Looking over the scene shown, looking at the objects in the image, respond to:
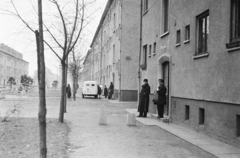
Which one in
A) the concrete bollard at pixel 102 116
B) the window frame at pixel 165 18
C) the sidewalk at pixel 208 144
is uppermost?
the window frame at pixel 165 18

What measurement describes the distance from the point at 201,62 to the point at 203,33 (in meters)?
1.05

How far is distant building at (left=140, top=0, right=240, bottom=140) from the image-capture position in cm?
780

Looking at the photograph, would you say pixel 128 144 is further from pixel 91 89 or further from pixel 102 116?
pixel 91 89

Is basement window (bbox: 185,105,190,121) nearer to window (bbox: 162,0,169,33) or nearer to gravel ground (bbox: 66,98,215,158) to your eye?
gravel ground (bbox: 66,98,215,158)

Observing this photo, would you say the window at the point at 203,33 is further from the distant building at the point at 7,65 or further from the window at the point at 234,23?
the distant building at the point at 7,65

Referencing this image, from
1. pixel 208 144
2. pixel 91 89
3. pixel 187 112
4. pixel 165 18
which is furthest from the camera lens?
pixel 91 89

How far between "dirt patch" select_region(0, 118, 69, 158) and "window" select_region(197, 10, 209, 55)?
5210 millimetres

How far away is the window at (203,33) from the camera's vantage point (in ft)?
31.8

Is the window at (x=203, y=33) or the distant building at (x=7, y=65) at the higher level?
the distant building at (x=7, y=65)

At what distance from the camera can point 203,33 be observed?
998 centimetres

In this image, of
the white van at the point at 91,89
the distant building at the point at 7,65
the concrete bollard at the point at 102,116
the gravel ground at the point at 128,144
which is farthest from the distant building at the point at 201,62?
the distant building at the point at 7,65

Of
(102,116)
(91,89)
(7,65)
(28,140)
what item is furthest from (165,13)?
(7,65)

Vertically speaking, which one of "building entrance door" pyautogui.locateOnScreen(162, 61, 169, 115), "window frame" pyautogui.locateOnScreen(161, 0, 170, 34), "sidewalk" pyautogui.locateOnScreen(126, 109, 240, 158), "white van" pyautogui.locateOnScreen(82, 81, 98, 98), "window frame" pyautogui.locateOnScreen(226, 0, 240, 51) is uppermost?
"window frame" pyautogui.locateOnScreen(161, 0, 170, 34)

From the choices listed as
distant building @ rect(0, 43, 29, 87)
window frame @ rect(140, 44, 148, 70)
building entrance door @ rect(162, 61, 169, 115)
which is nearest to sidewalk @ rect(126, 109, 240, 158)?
building entrance door @ rect(162, 61, 169, 115)
